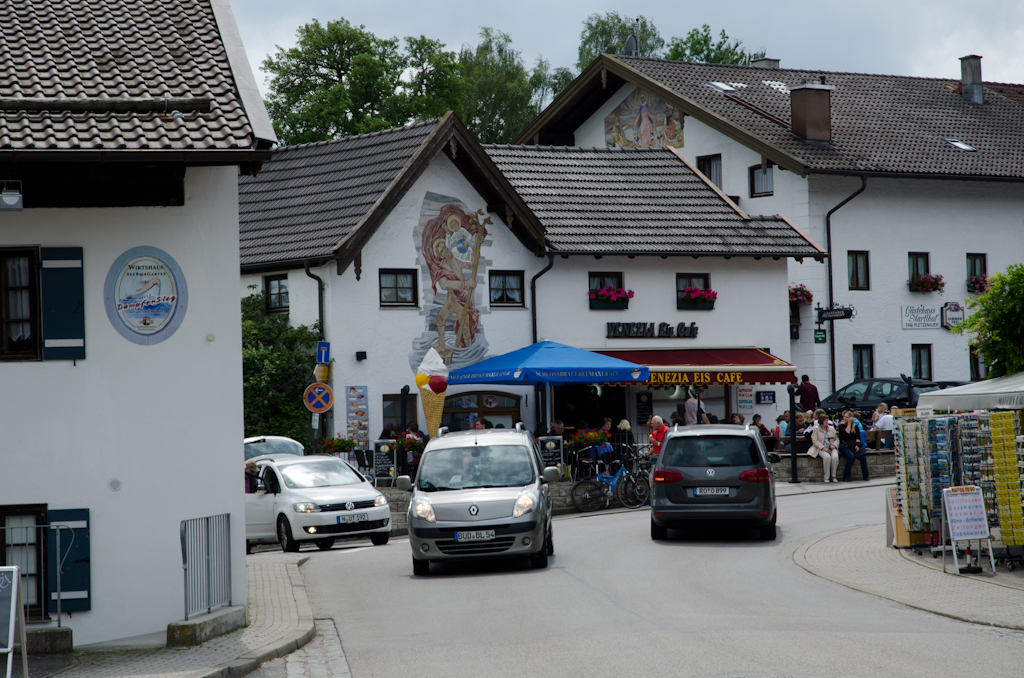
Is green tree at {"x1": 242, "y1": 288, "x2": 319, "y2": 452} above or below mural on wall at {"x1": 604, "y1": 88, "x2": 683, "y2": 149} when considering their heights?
below

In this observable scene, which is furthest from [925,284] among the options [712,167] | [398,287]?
[398,287]

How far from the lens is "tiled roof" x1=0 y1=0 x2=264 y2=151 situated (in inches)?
487

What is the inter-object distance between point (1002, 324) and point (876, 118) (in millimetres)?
28393

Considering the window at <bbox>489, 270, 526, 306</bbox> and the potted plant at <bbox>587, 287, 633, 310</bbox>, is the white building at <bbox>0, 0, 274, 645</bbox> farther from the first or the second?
the potted plant at <bbox>587, 287, 633, 310</bbox>

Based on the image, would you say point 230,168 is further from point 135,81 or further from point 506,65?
point 506,65

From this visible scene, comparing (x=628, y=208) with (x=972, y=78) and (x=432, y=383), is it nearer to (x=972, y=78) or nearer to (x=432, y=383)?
(x=432, y=383)

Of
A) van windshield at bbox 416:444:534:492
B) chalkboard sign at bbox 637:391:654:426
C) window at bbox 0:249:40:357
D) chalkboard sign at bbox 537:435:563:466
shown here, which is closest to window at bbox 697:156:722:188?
chalkboard sign at bbox 637:391:654:426

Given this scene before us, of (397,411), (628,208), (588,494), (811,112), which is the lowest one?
(588,494)

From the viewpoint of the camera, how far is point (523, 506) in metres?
17.2

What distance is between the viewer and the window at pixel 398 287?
103 feet

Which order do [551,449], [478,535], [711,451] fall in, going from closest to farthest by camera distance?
1. [478,535]
2. [711,451]
3. [551,449]

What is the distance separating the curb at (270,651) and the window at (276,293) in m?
17.6

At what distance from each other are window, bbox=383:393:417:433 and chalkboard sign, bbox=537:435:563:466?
4.31m

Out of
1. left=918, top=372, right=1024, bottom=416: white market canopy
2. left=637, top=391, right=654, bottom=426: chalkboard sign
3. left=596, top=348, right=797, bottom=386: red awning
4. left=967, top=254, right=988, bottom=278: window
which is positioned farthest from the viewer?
left=967, top=254, right=988, bottom=278: window
